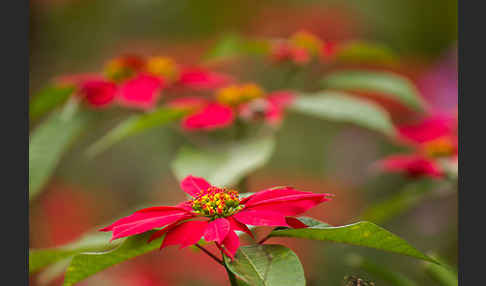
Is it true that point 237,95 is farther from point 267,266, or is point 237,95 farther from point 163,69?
point 267,266

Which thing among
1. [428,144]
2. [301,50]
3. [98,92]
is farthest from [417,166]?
[98,92]

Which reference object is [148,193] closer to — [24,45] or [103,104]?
[103,104]

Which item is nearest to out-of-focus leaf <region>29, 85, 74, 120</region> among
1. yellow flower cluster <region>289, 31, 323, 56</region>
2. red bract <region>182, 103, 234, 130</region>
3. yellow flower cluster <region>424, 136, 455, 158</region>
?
red bract <region>182, 103, 234, 130</region>

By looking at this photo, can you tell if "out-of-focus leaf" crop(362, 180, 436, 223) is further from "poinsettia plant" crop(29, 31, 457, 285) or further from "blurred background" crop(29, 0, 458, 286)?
"blurred background" crop(29, 0, 458, 286)

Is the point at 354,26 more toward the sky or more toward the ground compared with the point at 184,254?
more toward the sky

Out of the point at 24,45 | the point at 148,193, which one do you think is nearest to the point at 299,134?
the point at 148,193
